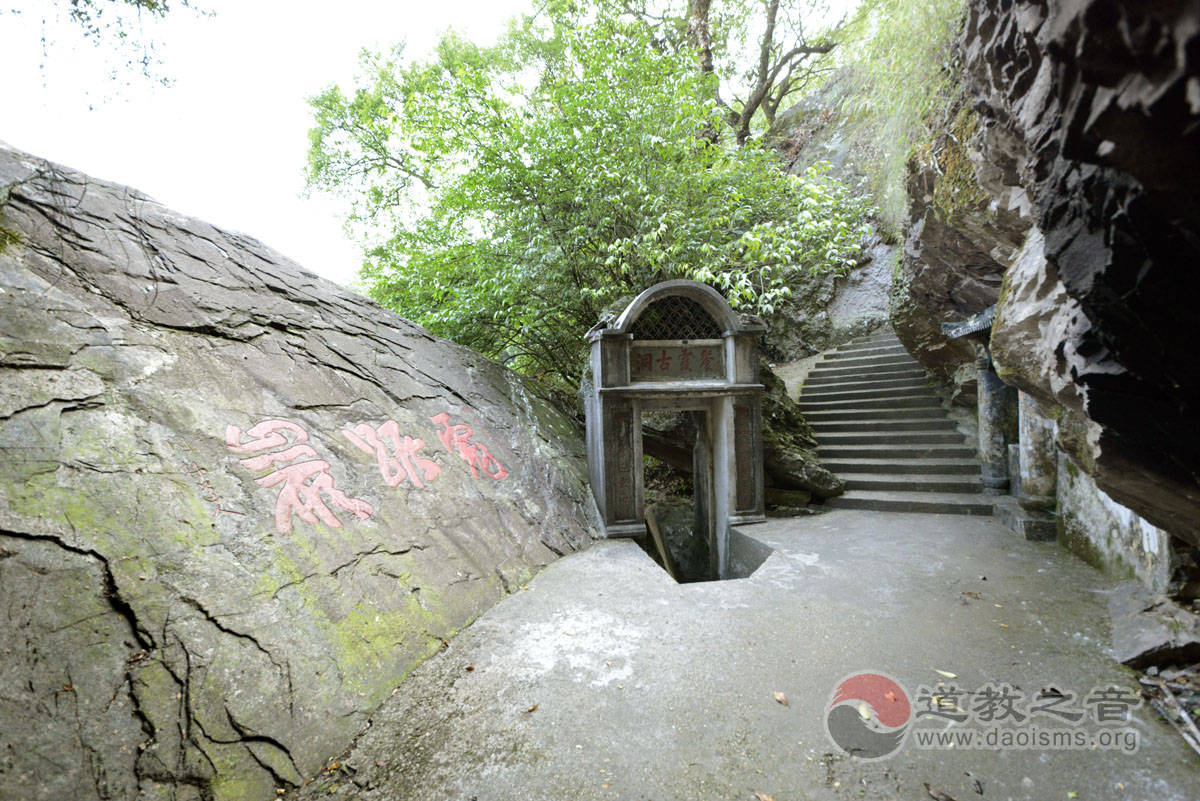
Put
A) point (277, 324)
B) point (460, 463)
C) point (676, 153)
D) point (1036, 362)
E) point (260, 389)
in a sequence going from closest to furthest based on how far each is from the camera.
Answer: point (1036, 362)
point (260, 389)
point (277, 324)
point (460, 463)
point (676, 153)

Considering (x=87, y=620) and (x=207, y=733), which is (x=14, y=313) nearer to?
(x=87, y=620)

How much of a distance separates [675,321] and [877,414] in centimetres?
470

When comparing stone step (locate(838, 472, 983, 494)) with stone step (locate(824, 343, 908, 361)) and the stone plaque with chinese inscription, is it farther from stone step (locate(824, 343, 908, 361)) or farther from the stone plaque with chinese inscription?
stone step (locate(824, 343, 908, 361))

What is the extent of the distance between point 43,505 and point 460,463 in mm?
2740

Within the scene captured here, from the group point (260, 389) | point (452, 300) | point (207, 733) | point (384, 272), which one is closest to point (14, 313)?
point (260, 389)

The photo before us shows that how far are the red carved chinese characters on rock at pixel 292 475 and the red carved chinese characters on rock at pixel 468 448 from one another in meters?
1.26

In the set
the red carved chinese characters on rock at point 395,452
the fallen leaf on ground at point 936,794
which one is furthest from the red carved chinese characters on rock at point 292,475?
the fallen leaf on ground at point 936,794

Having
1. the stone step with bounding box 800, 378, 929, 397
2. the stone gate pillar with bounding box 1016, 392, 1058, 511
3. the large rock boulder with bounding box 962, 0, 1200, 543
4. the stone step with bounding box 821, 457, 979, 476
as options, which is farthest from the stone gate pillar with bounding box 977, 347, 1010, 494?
the large rock boulder with bounding box 962, 0, 1200, 543

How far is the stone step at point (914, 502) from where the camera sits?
19.3ft

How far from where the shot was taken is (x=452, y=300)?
7.37m

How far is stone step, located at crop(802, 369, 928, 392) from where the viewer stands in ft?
29.8

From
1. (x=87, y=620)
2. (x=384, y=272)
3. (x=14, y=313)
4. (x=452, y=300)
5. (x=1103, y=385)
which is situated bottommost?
(x=87, y=620)

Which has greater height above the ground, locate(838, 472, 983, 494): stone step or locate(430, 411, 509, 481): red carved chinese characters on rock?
locate(430, 411, 509, 481): red carved chinese characters on rock

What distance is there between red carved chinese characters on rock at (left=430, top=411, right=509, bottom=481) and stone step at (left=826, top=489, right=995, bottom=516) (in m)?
4.67
